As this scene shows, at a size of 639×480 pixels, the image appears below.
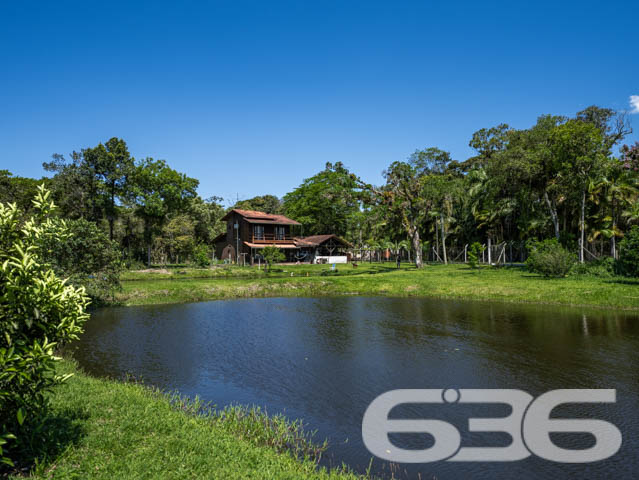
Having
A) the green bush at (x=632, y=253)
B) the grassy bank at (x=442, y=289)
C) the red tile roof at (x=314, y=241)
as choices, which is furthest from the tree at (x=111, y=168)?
the green bush at (x=632, y=253)

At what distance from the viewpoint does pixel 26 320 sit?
495cm

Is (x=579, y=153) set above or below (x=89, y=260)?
above

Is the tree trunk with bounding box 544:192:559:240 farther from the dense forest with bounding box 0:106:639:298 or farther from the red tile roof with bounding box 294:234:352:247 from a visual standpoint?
the red tile roof with bounding box 294:234:352:247

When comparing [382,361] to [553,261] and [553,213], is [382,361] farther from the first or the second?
[553,213]

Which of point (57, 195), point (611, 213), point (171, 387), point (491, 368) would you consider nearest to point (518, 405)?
point (491, 368)

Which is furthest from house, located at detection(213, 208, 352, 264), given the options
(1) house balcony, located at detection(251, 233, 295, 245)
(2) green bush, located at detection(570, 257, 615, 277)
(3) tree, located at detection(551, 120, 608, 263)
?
(2) green bush, located at detection(570, 257, 615, 277)

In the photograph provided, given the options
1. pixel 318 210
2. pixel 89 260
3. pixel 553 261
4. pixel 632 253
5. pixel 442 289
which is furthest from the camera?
pixel 318 210

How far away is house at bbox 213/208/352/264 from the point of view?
63.1m

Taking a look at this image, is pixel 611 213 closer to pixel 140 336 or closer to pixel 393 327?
pixel 393 327

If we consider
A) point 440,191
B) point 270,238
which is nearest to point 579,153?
point 440,191

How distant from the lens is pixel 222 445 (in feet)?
20.6

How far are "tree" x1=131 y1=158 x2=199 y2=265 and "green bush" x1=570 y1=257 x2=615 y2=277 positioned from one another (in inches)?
1994

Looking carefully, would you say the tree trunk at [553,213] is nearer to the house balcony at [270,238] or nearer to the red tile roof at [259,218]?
the red tile roof at [259,218]

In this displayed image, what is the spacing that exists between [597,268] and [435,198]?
20356mm
